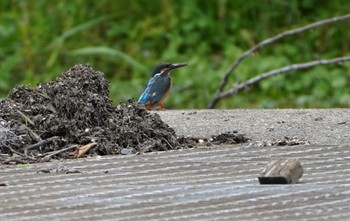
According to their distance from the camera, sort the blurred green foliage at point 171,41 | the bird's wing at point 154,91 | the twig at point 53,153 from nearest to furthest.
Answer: the twig at point 53,153
the bird's wing at point 154,91
the blurred green foliage at point 171,41

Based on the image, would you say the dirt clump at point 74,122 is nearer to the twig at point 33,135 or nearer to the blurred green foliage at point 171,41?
the twig at point 33,135

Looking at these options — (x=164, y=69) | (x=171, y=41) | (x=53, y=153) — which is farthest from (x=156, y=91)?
(x=171, y=41)

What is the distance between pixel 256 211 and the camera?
397 centimetres

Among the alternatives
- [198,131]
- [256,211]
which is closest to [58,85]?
[198,131]

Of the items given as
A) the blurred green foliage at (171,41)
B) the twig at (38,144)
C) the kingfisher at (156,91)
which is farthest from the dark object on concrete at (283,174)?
the blurred green foliage at (171,41)

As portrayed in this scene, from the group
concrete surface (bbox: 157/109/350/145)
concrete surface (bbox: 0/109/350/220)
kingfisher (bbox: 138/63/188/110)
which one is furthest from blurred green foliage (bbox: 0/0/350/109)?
concrete surface (bbox: 0/109/350/220)

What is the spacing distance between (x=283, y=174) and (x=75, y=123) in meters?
1.51

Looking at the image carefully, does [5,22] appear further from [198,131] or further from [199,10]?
[198,131]

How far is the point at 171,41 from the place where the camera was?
473 inches

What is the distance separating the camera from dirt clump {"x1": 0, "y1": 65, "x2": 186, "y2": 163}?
18.1 ft

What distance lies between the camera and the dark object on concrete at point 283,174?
4473 mm

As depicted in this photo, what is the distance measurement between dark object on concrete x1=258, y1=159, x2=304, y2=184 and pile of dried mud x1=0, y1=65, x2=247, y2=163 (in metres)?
1.18

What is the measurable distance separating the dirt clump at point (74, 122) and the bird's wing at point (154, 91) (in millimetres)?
1787

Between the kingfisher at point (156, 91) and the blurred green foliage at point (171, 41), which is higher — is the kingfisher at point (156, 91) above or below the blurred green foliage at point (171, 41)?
below
